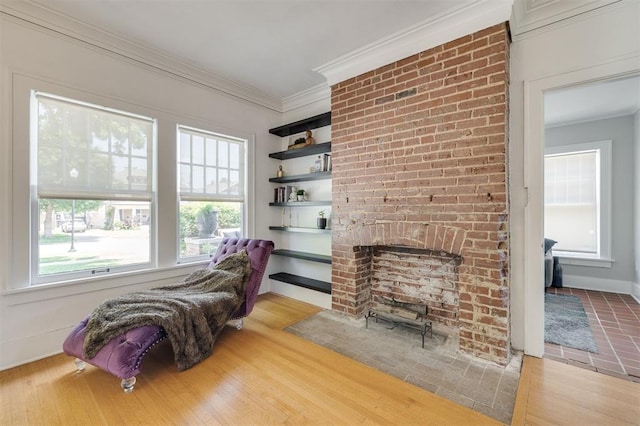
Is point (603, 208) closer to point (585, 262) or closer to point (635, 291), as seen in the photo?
point (585, 262)

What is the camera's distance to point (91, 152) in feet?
8.27

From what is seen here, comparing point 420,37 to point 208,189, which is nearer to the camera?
point 420,37

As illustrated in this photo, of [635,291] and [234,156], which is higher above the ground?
[234,156]

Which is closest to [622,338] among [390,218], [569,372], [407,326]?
[569,372]

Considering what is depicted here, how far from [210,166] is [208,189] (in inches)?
11.9

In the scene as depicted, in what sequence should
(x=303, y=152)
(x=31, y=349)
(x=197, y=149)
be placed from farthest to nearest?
(x=303, y=152), (x=197, y=149), (x=31, y=349)

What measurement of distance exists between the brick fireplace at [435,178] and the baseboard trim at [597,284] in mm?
2987

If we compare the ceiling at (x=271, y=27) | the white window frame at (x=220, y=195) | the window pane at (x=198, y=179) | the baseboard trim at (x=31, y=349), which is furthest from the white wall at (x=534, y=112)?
the baseboard trim at (x=31, y=349)

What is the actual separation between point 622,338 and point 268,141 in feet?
14.8

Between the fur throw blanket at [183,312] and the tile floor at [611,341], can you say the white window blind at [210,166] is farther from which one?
the tile floor at [611,341]

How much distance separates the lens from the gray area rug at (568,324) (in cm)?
243

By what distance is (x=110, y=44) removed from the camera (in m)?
2.54

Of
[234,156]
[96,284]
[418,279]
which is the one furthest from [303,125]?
[96,284]

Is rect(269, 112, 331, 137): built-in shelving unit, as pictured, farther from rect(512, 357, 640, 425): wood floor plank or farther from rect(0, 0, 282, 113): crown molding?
rect(512, 357, 640, 425): wood floor plank
